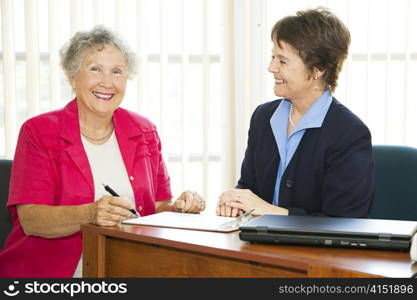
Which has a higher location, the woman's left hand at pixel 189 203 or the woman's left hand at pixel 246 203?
the woman's left hand at pixel 246 203

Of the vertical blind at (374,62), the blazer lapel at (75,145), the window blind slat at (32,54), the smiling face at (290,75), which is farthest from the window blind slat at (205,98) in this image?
the blazer lapel at (75,145)

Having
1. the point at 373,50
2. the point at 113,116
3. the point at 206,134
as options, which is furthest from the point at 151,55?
the point at 373,50

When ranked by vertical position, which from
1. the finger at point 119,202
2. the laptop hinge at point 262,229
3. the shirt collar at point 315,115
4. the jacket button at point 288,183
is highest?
the shirt collar at point 315,115

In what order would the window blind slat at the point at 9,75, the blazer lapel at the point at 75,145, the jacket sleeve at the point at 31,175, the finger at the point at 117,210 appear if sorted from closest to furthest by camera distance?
the finger at the point at 117,210, the jacket sleeve at the point at 31,175, the blazer lapel at the point at 75,145, the window blind slat at the point at 9,75

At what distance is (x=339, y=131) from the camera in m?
2.12

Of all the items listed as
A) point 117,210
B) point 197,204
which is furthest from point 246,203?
point 117,210

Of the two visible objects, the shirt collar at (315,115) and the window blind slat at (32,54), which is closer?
the shirt collar at (315,115)

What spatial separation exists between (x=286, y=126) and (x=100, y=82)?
73cm

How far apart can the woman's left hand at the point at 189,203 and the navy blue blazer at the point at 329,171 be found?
302 mm

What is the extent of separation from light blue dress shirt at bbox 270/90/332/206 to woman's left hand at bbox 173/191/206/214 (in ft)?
1.06

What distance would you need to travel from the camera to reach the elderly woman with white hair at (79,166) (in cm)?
208

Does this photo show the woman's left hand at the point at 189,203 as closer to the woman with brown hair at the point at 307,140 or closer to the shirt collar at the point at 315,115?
the woman with brown hair at the point at 307,140

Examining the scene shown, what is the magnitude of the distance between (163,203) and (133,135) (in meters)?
0.31

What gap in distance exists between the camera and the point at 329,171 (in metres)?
2.09
